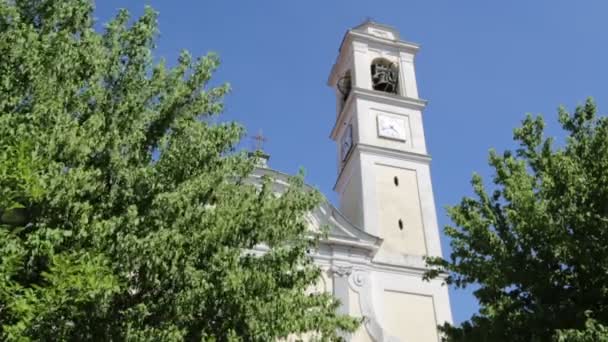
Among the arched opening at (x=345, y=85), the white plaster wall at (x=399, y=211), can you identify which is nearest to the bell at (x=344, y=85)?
the arched opening at (x=345, y=85)

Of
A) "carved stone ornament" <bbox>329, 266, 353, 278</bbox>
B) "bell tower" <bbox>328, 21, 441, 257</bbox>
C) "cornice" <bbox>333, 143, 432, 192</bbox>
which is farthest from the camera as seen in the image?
"cornice" <bbox>333, 143, 432, 192</bbox>

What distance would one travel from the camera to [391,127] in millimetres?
22469

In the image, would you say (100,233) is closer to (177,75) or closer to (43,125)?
(43,125)

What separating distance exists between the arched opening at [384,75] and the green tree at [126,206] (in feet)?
52.3

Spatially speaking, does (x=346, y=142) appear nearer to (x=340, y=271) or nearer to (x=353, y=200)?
(x=353, y=200)

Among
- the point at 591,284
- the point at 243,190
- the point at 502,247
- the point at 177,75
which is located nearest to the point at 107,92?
the point at 177,75

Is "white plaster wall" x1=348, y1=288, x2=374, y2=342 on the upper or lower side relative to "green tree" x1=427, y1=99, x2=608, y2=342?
upper

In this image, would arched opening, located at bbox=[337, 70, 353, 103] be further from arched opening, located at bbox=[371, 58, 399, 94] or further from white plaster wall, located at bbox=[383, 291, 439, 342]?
white plaster wall, located at bbox=[383, 291, 439, 342]

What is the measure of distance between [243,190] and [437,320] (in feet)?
35.5

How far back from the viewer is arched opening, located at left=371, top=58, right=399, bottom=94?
24.5 meters

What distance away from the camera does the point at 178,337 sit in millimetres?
6805

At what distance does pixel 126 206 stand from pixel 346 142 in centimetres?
1638

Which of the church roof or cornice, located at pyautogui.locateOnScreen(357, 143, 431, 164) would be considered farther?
cornice, located at pyautogui.locateOnScreen(357, 143, 431, 164)

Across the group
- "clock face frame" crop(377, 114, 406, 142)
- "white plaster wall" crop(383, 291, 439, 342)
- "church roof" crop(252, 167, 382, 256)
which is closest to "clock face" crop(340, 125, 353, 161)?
"clock face frame" crop(377, 114, 406, 142)
